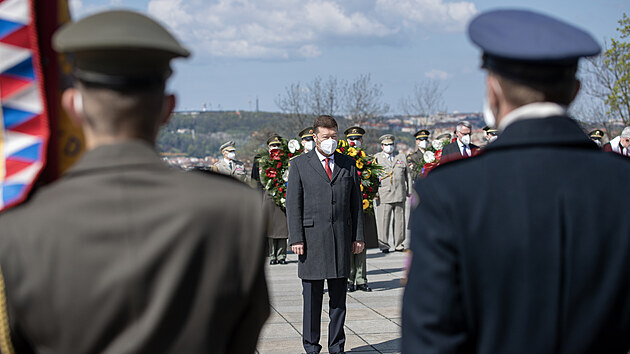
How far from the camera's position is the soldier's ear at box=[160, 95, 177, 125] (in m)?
2.13

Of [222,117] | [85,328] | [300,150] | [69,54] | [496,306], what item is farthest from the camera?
[222,117]

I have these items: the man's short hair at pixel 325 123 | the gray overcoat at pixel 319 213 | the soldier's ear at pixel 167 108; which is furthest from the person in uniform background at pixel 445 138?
the soldier's ear at pixel 167 108

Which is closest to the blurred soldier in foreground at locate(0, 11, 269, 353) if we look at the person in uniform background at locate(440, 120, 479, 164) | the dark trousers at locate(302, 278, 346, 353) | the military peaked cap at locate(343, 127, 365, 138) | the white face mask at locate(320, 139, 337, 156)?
the dark trousers at locate(302, 278, 346, 353)

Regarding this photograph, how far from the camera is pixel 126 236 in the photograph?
195 centimetres

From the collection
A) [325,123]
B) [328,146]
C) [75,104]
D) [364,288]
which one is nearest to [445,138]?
[364,288]

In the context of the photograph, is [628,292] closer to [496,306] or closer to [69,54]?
[496,306]

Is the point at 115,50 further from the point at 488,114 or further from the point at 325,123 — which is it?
the point at 325,123

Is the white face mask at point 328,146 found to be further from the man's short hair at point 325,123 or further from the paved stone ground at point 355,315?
the paved stone ground at point 355,315

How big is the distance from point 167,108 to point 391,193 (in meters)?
13.5

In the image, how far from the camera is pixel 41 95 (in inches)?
88.0

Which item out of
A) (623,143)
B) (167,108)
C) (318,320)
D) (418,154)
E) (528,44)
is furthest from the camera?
(418,154)

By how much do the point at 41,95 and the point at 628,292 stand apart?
1905 millimetres

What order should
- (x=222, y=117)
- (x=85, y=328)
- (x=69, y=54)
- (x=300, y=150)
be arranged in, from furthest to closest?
(x=222, y=117), (x=300, y=150), (x=69, y=54), (x=85, y=328)

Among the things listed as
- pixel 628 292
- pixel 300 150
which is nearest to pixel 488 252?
pixel 628 292
